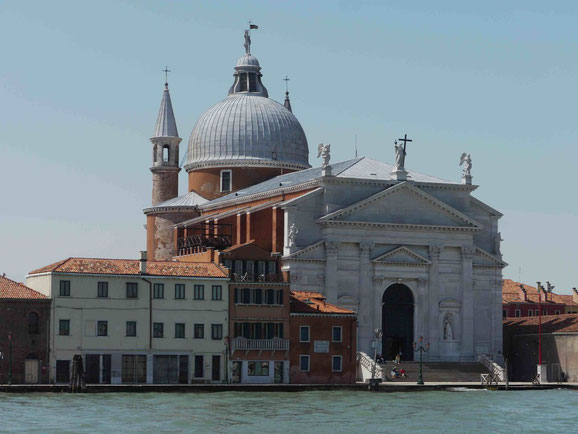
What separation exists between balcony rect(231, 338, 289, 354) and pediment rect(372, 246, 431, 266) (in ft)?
35.0

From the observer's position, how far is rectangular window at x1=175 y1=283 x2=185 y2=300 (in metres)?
75.6

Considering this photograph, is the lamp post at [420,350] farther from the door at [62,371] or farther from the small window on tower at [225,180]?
the small window on tower at [225,180]

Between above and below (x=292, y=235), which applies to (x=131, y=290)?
below

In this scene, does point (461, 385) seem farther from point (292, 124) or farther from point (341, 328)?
point (292, 124)

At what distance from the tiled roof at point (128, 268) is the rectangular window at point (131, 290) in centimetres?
49

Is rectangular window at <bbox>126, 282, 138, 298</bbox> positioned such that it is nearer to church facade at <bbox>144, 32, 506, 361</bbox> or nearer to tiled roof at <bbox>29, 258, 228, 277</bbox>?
tiled roof at <bbox>29, 258, 228, 277</bbox>

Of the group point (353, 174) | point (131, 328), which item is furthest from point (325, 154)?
point (131, 328)

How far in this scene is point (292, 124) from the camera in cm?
10512

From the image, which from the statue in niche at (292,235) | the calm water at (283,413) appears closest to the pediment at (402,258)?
the statue in niche at (292,235)

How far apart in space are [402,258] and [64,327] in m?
20.6

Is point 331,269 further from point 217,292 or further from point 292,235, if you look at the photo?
point 217,292

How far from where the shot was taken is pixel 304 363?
77375 millimetres

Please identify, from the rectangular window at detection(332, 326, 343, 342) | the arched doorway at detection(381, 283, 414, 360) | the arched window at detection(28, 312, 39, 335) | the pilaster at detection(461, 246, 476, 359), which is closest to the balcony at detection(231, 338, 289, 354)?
the rectangular window at detection(332, 326, 343, 342)

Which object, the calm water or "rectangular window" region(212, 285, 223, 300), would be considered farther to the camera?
"rectangular window" region(212, 285, 223, 300)
